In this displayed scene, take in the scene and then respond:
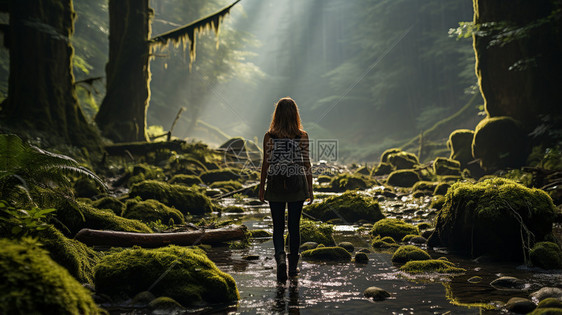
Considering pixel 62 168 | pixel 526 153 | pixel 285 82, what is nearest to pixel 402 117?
pixel 285 82

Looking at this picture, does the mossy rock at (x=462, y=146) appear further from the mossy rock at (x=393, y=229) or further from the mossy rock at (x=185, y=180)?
the mossy rock at (x=393, y=229)

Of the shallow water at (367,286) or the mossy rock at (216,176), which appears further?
the mossy rock at (216,176)

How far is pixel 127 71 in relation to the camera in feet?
59.1

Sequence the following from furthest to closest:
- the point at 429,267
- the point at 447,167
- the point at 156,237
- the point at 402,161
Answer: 1. the point at 402,161
2. the point at 447,167
3. the point at 156,237
4. the point at 429,267

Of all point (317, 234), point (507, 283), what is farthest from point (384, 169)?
point (507, 283)

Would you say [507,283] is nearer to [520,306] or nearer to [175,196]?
[520,306]

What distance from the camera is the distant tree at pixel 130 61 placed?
1788 cm

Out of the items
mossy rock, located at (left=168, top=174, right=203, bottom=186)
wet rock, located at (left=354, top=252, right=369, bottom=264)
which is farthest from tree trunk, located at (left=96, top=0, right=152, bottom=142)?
wet rock, located at (left=354, top=252, right=369, bottom=264)

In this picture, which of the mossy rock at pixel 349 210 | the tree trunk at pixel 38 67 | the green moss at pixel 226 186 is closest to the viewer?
the mossy rock at pixel 349 210

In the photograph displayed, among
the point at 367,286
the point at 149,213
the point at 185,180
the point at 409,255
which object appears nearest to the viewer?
the point at 367,286

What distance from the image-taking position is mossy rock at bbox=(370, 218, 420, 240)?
766 cm

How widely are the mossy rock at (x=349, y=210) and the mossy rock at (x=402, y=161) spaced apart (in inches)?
478

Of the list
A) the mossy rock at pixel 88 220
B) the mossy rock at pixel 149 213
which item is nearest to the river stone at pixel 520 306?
the mossy rock at pixel 88 220

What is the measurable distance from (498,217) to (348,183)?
1081 centimetres
